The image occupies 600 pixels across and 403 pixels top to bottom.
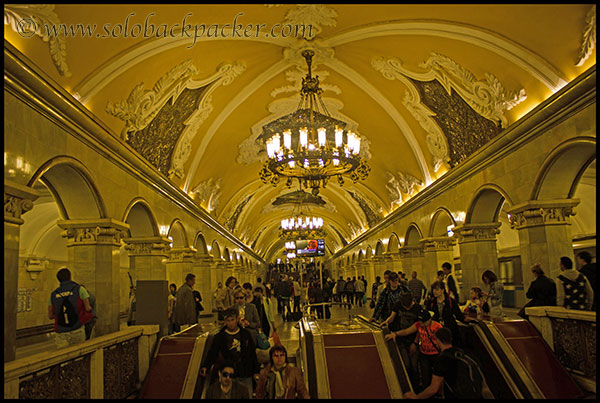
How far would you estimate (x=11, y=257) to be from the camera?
5262 mm

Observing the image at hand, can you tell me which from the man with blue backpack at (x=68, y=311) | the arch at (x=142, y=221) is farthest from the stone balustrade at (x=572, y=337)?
the arch at (x=142, y=221)

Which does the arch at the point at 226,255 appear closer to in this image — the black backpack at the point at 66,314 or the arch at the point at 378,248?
the arch at the point at 378,248

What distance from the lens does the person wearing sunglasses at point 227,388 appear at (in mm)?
4980

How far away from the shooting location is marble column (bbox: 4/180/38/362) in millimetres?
5098

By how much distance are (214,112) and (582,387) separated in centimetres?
944

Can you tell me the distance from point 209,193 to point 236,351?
11447 millimetres

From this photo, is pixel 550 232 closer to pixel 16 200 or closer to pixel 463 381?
pixel 463 381

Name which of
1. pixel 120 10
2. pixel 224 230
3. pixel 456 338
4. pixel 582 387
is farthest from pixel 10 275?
pixel 224 230

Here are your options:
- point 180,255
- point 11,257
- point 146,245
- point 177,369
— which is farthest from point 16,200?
point 180,255

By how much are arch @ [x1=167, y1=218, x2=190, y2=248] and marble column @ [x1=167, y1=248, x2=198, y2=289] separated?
0.81 ft

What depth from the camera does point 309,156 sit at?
27.9 ft

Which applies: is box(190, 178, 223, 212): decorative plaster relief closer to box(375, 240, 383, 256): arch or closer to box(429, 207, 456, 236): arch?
box(429, 207, 456, 236): arch

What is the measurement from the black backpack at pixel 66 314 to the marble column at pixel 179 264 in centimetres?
824

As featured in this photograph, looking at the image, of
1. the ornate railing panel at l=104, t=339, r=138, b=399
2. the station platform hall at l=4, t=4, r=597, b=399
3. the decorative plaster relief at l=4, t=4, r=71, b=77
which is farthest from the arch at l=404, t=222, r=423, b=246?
the decorative plaster relief at l=4, t=4, r=71, b=77
